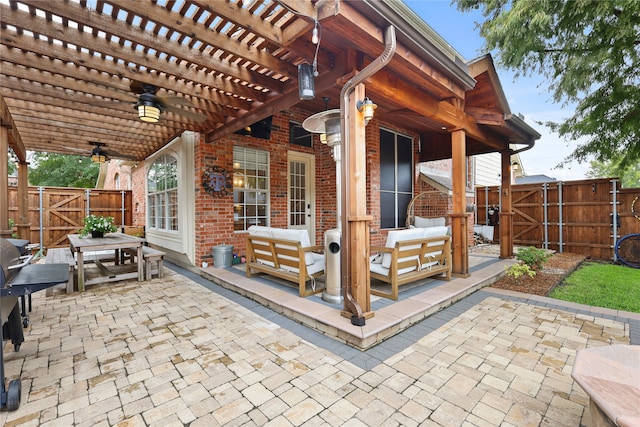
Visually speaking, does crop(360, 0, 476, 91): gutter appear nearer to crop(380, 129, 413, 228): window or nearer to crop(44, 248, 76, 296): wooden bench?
crop(380, 129, 413, 228): window

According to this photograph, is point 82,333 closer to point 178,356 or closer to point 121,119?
point 178,356

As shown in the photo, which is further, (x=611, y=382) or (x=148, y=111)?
(x=148, y=111)

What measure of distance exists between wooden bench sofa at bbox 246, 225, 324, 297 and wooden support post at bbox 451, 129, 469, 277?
2.29 meters

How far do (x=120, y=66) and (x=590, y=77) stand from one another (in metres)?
7.49

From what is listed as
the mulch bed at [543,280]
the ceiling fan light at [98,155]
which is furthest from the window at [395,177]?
the ceiling fan light at [98,155]

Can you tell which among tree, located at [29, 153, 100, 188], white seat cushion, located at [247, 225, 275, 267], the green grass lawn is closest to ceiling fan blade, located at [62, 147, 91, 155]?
white seat cushion, located at [247, 225, 275, 267]

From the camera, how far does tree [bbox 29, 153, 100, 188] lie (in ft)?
58.6

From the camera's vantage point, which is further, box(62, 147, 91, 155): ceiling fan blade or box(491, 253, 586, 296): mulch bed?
box(62, 147, 91, 155): ceiling fan blade

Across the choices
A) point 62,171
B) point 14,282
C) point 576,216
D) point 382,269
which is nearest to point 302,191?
point 382,269

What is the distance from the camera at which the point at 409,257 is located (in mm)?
3678

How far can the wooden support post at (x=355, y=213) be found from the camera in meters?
2.81

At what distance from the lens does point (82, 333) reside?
288 cm

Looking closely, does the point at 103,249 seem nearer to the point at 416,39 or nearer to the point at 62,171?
the point at 416,39

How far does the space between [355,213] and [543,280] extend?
13.1 ft
